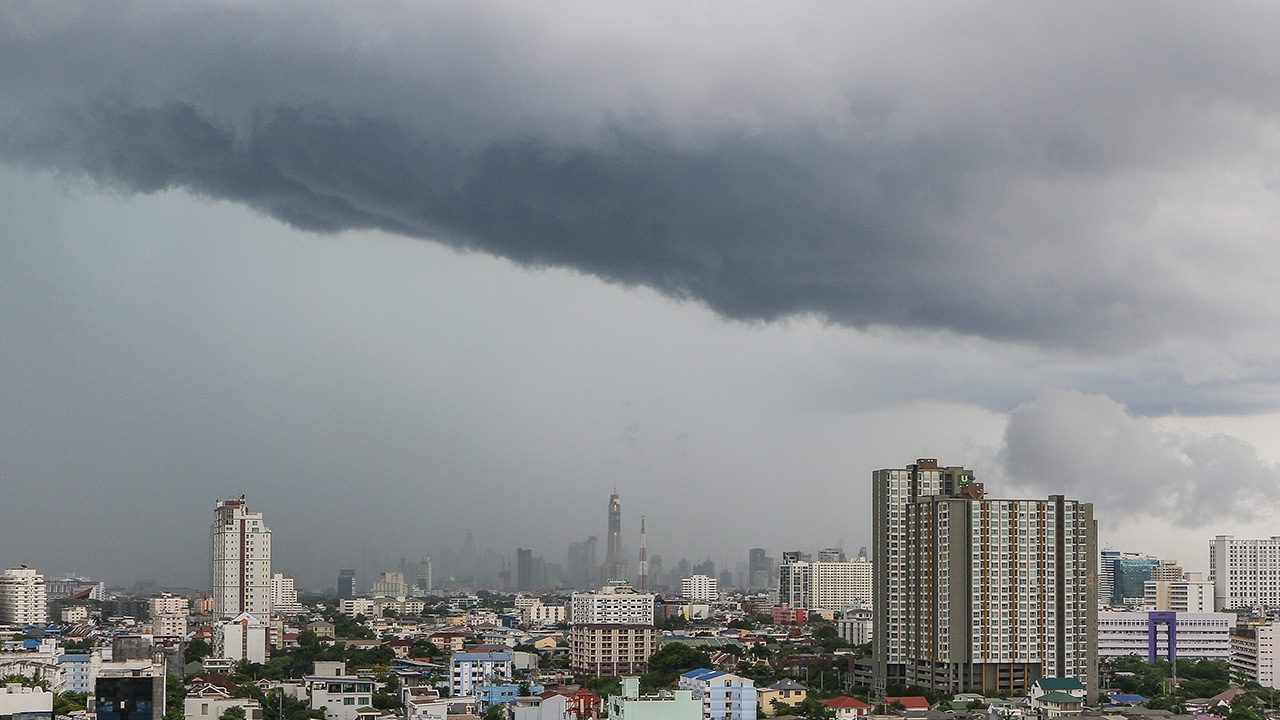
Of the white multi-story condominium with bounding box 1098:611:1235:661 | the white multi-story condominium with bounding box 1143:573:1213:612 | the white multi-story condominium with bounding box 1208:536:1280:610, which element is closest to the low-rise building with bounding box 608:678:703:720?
the white multi-story condominium with bounding box 1098:611:1235:661

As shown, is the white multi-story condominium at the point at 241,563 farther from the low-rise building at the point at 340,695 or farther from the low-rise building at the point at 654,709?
the low-rise building at the point at 654,709

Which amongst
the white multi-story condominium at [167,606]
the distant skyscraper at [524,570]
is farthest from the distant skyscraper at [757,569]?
the white multi-story condominium at [167,606]

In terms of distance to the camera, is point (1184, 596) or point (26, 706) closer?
point (26, 706)

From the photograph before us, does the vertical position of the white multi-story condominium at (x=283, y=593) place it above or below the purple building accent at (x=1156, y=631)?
below

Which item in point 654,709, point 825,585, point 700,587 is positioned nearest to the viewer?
point 654,709

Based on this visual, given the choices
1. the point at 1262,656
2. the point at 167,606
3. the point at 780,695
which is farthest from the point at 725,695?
the point at 167,606

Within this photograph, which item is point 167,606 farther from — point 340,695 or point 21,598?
point 340,695
